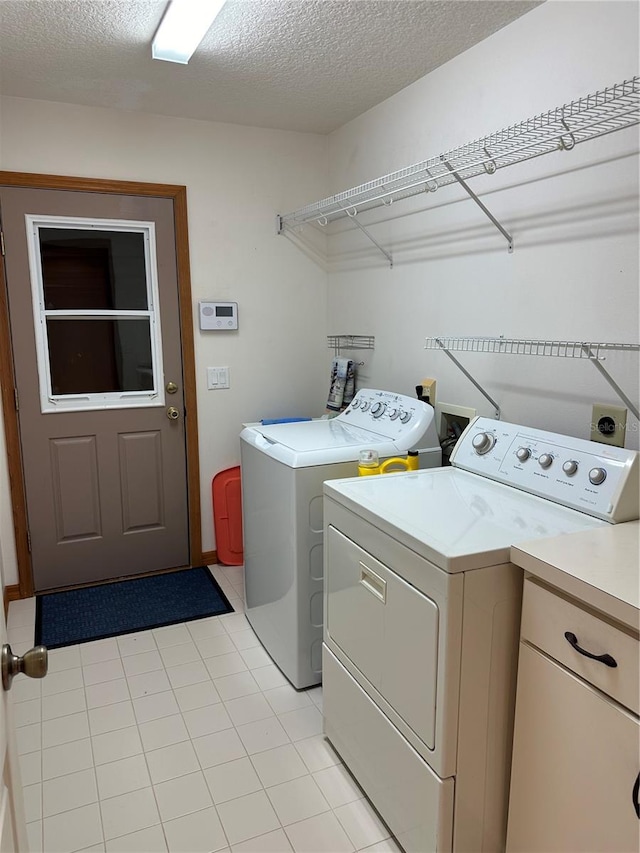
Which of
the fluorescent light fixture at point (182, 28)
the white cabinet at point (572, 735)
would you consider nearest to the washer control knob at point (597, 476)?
the white cabinet at point (572, 735)

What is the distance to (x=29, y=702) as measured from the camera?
2.21 meters

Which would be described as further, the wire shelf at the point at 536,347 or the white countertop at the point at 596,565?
the wire shelf at the point at 536,347

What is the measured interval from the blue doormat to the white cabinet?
71.4 inches

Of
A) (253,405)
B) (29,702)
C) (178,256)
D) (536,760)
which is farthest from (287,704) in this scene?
(178,256)

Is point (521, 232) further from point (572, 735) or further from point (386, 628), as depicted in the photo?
point (572, 735)

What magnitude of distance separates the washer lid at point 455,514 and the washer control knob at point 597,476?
0.10 meters

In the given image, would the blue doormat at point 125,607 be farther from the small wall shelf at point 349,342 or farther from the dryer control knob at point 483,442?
the dryer control knob at point 483,442

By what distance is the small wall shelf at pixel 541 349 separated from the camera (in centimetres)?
160

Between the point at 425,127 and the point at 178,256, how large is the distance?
1379 millimetres

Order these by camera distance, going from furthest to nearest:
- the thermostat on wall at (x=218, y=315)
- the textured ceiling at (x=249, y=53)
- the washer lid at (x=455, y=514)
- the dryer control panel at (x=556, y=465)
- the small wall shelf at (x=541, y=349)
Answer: the thermostat on wall at (x=218, y=315)
the textured ceiling at (x=249, y=53)
the small wall shelf at (x=541, y=349)
the dryer control panel at (x=556, y=465)
the washer lid at (x=455, y=514)

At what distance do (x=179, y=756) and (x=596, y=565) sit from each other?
4.96 ft

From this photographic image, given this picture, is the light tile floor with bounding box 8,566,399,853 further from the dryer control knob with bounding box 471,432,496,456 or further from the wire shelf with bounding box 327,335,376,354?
the wire shelf with bounding box 327,335,376,354

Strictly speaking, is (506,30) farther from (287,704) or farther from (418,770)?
(287,704)

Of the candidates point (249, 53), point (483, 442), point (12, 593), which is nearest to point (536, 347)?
point (483, 442)
